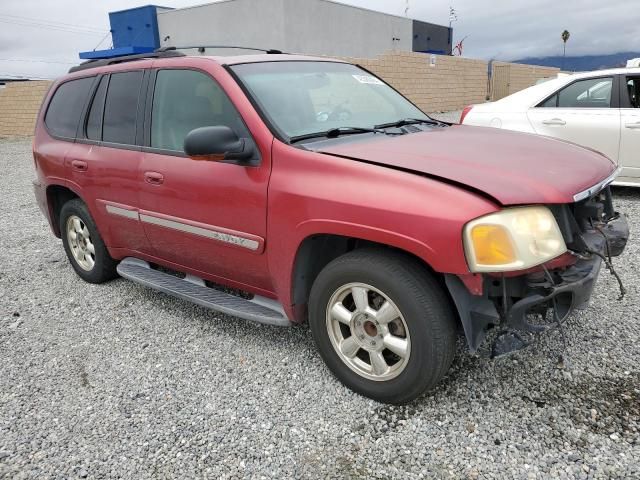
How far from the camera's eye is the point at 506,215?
2273 mm

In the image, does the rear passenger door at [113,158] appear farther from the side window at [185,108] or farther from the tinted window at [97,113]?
→ the side window at [185,108]

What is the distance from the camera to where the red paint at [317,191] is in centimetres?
234

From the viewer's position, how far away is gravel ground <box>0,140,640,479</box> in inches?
93.4

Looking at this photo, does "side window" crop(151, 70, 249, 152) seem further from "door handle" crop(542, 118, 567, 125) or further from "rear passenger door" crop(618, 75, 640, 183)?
"rear passenger door" crop(618, 75, 640, 183)

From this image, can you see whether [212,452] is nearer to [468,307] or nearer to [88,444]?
[88,444]

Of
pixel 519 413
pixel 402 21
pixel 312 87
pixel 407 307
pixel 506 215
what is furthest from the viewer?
pixel 402 21

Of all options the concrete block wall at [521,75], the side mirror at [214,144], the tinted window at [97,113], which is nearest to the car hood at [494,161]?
the side mirror at [214,144]

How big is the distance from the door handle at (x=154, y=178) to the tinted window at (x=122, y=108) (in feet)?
1.19

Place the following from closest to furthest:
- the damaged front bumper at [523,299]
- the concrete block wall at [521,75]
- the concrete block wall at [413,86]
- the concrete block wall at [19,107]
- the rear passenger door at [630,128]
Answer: the damaged front bumper at [523,299], the rear passenger door at [630,128], the concrete block wall at [413,86], the concrete block wall at [19,107], the concrete block wall at [521,75]

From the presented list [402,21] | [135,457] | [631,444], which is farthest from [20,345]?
[402,21]

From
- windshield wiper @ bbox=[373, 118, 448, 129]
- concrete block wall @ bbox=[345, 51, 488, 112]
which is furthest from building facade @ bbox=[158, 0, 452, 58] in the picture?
windshield wiper @ bbox=[373, 118, 448, 129]

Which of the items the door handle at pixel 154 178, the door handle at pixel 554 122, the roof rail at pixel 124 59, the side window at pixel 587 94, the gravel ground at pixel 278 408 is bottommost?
the gravel ground at pixel 278 408

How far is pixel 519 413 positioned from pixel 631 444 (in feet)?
1.56

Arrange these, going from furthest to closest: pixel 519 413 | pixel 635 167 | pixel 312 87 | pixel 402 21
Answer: pixel 402 21 < pixel 635 167 < pixel 312 87 < pixel 519 413
